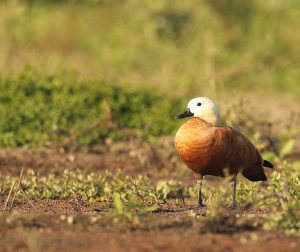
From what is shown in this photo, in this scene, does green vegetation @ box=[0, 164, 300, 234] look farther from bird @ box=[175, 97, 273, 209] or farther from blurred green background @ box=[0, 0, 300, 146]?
blurred green background @ box=[0, 0, 300, 146]

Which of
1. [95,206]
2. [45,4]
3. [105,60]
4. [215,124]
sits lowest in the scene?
[95,206]

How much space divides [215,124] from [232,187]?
0.58m

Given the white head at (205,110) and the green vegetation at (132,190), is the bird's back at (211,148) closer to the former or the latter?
the white head at (205,110)

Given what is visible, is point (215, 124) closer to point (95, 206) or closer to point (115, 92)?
point (95, 206)

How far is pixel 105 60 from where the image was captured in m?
17.5

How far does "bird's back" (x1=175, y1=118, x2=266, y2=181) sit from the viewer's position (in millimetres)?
7062

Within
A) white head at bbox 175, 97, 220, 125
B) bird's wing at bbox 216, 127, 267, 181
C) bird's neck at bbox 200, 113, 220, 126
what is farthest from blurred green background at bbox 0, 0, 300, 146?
bird's wing at bbox 216, 127, 267, 181

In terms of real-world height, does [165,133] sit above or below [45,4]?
below

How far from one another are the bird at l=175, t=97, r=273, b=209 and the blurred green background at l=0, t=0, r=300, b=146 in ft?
13.4

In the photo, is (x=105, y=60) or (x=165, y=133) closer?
(x=165, y=133)

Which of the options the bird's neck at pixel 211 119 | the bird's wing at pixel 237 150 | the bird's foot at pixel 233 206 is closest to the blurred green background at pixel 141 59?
the bird's neck at pixel 211 119

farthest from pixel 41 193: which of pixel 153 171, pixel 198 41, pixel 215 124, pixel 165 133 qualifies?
pixel 198 41

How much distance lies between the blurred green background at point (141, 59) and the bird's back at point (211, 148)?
420 centimetres

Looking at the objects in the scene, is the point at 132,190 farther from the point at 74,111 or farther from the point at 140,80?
the point at 140,80
